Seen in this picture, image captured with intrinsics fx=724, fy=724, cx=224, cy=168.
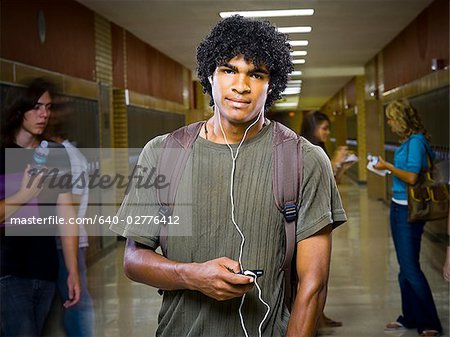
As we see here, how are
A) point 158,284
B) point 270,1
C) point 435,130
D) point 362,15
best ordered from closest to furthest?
point 158,284 < point 270,1 < point 362,15 < point 435,130

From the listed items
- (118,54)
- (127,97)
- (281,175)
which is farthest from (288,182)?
(127,97)

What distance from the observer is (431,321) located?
14.1ft

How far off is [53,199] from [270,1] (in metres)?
1.59

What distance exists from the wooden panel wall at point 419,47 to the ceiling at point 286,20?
0.60 feet

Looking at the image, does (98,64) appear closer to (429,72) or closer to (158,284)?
(429,72)

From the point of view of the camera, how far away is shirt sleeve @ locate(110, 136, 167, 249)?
60.9 inches

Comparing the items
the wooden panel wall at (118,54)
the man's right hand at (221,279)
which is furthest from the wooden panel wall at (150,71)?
the man's right hand at (221,279)

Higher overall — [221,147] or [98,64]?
[98,64]

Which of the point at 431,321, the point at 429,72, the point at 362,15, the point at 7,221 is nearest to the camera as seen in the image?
the point at 7,221

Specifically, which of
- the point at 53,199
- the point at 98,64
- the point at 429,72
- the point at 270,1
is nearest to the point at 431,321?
the point at 270,1

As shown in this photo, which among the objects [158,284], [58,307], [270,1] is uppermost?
[270,1]

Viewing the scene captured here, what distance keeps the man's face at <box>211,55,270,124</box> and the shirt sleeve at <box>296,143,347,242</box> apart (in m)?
0.14

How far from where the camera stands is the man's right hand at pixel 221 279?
1.40 metres

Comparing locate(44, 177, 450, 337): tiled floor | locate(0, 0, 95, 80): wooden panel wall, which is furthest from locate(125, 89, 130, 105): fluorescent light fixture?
locate(44, 177, 450, 337): tiled floor
